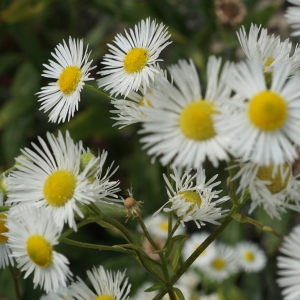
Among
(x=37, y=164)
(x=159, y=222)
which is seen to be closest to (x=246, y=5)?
(x=159, y=222)

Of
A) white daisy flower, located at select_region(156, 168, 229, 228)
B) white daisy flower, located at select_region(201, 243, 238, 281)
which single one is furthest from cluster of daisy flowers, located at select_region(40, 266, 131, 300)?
white daisy flower, located at select_region(201, 243, 238, 281)

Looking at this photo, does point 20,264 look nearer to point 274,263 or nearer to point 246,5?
point 274,263

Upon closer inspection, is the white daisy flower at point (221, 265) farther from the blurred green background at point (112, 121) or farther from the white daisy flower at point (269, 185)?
the white daisy flower at point (269, 185)

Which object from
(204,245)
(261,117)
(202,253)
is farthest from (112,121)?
(261,117)

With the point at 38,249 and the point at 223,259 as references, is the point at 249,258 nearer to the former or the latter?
the point at 223,259

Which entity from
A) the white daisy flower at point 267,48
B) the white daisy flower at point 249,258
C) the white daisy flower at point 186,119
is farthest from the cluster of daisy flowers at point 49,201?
the white daisy flower at point 249,258
